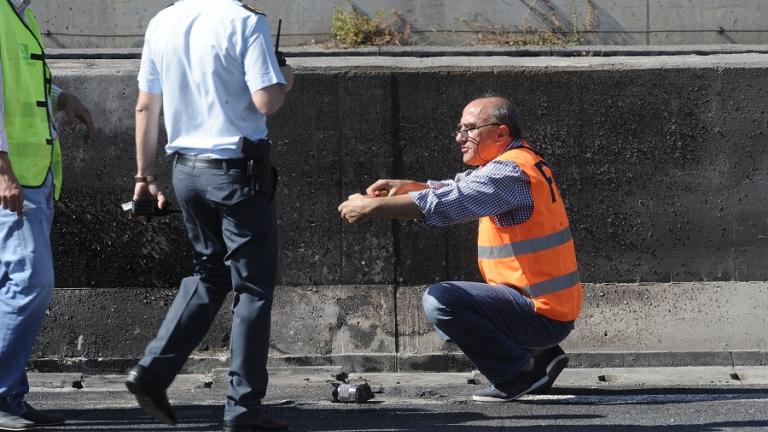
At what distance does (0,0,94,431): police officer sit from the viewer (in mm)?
4934

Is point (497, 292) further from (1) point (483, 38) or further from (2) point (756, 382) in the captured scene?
(1) point (483, 38)

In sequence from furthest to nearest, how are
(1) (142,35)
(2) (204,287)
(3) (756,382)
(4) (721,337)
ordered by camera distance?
(1) (142,35)
(4) (721,337)
(3) (756,382)
(2) (204,287)

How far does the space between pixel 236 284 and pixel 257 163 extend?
445 millimetres

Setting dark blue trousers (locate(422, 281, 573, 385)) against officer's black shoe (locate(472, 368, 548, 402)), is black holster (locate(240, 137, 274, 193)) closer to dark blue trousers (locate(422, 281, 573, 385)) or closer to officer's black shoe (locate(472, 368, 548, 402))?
dark blue trousers (locate(422, 281, 573, 385))

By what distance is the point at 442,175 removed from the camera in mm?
6797

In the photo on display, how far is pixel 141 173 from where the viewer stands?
4.99 metres

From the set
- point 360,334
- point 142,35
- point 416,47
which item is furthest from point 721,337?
point 142,35

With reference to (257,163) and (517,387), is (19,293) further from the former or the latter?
(517,387)

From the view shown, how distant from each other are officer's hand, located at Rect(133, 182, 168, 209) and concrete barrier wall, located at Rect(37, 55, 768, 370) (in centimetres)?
176

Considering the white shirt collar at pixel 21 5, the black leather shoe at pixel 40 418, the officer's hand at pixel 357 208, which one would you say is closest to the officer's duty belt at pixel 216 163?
the officer's hand at pixel 357 208

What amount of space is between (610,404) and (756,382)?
1011 mm

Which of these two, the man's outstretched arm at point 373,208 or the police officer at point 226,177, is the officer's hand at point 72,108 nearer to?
the police officer at point 226,177

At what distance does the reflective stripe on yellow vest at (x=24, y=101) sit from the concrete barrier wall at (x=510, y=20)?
203 inches

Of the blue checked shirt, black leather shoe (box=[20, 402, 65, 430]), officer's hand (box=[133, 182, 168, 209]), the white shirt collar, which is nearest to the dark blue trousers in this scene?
the blue checked shirt
